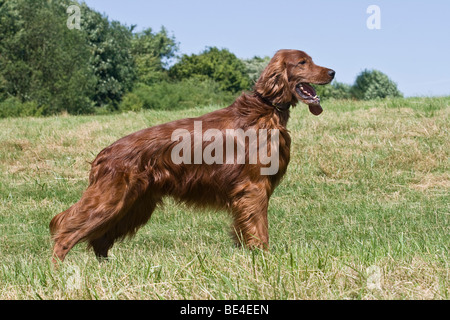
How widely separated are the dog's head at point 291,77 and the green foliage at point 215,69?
166 ft

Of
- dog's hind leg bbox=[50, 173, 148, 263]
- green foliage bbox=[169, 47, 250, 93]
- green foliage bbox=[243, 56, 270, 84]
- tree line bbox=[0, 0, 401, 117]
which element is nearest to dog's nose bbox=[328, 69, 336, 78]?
dog's hind leg bbox=[50, 173, 148, 263]

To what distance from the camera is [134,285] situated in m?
2.98

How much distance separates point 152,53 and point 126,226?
5820cm

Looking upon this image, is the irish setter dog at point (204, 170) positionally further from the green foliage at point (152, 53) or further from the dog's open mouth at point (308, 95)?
the green foliage at point (152, 53)

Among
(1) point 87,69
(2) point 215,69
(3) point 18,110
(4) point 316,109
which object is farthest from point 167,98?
(4) point 316,109

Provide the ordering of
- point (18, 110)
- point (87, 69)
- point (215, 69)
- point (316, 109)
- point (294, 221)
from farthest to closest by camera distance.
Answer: point (215, 69) → point (87, 69) → point (18, 110) → point (294, 221) → point (316, 109)

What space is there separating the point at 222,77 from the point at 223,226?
50.7 metres

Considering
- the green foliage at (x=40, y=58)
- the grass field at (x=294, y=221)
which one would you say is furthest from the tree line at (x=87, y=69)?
the grass field at (x=294, y=221)

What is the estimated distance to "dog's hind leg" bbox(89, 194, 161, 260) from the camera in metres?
4.64

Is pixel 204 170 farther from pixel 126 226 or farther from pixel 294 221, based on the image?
pixel 294 221

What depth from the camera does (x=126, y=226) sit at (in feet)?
15.4

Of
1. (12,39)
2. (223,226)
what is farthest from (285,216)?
(12,39)

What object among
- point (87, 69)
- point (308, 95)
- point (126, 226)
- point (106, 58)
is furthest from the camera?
point (106, 58)

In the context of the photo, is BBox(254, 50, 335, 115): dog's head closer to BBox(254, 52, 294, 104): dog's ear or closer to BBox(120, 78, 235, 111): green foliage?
BBox(254, 52, 294, 104): dog's ear
